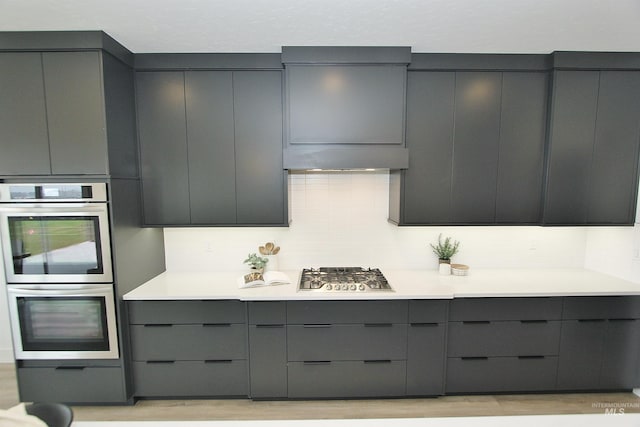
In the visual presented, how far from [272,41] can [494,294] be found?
2.53m

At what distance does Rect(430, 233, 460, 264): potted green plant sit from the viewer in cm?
266

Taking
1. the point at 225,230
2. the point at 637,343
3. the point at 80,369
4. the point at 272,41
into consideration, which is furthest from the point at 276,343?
the point at 637,343

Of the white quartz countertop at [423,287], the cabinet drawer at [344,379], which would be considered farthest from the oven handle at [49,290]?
the cabinet drawer at [344,379]

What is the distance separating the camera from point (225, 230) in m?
2.73

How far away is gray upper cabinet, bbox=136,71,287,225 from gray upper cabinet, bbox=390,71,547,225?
43.6 inches

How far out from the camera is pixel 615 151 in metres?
2.31

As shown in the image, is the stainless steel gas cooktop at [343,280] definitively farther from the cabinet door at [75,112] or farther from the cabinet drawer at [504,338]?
the cabinet door at [75,112]

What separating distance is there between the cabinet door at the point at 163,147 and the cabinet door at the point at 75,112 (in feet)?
1.14

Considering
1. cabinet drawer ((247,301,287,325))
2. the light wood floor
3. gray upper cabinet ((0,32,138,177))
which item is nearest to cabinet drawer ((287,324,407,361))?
cabinet drawer ((247,301,287,325))

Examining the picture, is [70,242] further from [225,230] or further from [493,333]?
[493,333]

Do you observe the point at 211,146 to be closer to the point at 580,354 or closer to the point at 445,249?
the point at 445,249

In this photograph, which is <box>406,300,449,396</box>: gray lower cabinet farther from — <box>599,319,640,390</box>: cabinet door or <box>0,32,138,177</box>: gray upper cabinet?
<box>0,32,138,177</box>: gray upper cabinet

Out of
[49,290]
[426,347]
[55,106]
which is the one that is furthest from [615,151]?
[49,290]

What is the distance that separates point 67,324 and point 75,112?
151 cm
